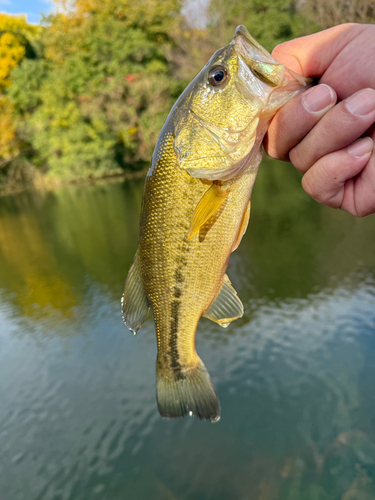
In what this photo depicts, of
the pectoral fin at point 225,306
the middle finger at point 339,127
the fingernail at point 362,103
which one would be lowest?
the pectoral fin at point 225,306

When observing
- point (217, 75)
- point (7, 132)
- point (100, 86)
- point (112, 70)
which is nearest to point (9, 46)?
point (7, 132)

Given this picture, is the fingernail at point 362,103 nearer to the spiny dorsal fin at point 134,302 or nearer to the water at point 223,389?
the spiny dorsal fin at point 134,302

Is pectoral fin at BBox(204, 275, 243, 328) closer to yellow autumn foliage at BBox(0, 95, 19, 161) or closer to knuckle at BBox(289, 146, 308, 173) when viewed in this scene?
knuckle at BBox(289, 146, 308, 173)

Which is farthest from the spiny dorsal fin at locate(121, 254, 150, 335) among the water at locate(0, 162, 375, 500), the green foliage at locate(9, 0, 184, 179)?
the green foliage at locate(9, 0, 184, 179)

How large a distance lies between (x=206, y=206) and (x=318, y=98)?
2.46 ft

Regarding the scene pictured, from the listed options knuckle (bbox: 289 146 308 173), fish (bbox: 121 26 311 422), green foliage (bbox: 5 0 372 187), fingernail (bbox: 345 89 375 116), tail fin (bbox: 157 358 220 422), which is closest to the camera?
fingernail (bbox: 345 89 375 116)

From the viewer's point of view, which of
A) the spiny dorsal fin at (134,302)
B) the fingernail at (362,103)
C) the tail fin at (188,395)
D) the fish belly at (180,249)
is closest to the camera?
the fingernail at (362,103)

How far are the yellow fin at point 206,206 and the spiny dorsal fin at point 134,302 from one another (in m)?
0.59

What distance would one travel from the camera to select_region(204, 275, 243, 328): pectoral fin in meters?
2.17

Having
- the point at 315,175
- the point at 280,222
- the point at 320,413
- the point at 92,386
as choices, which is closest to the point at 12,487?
the point at 92,386

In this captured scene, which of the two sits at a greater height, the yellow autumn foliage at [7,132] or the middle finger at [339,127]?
the yellow autumn foliage at [7,132]

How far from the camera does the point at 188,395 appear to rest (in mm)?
2336

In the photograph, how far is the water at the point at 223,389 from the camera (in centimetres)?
510

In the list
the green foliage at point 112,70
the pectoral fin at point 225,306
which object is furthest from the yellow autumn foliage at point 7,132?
the pectoral fin at point 225,306
